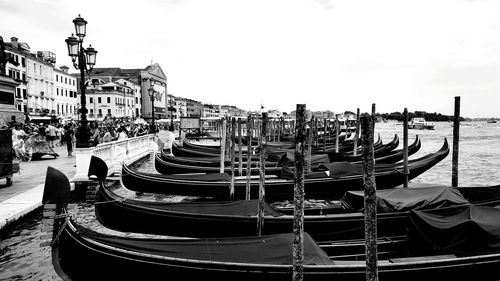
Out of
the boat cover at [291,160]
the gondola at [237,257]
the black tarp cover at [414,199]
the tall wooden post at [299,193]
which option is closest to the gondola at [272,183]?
the boat cover at [291,160]

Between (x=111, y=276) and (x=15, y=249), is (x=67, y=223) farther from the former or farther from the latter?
(x=15, y=249)

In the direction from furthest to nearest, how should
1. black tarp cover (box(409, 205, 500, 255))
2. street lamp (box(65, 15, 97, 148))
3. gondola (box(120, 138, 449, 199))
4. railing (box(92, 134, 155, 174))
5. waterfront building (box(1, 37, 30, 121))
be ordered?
1. waterfront building (box(1, 37, 30, 121))
2. railing (box(92, 134, 155, 174))
3. gondola (box(120, 138, 449, 199))
4. street lamp (box(65, 15, 97, 148))
5. black tarp cover (box(409, 205, 500, 255))

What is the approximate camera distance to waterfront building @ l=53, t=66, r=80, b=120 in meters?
46.9

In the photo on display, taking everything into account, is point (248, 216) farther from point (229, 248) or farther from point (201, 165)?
point (201, 165)

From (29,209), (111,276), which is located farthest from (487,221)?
(29,209)

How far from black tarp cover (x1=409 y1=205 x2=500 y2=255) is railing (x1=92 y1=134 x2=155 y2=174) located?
7.45m

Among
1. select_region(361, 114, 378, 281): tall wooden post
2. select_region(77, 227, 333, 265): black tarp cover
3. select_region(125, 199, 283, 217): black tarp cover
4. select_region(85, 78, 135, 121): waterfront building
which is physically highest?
select_region(85, 78, 135, 121): waterfront building

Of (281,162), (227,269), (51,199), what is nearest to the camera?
(227,269)

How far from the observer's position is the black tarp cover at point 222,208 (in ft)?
18.7

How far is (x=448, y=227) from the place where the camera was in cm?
431

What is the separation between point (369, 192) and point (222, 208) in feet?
11.2

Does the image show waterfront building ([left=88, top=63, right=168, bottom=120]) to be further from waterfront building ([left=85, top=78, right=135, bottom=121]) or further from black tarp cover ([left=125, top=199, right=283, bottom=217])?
black tarp cover ([left=125, top=199, right=283, bottom=217])

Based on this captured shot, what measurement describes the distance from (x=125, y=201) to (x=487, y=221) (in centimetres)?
495

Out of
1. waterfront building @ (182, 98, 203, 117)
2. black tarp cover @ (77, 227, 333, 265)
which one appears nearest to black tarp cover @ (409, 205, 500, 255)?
black tarp cover @ (77, 227, 333, 265)
